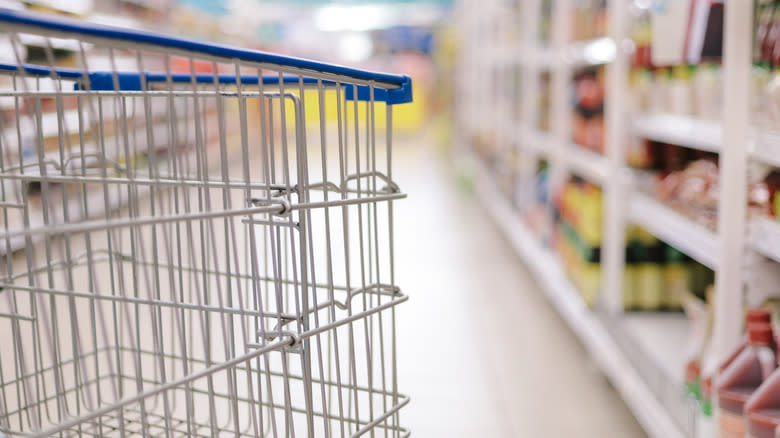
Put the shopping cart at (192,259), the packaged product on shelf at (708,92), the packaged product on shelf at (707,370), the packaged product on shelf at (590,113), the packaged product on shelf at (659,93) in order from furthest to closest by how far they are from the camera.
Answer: the packaged product on shelf at (590,113) → the packaged product on shelf at (659,93) → the packaged product on shelf at (708,92) → the packaged product on shelf at (707,370) → the shopping cart at (192,259)

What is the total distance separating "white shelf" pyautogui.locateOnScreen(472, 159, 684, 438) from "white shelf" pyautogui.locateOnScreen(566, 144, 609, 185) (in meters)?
0.45

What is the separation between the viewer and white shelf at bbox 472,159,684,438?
1.91m

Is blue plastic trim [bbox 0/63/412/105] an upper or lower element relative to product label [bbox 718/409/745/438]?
upper

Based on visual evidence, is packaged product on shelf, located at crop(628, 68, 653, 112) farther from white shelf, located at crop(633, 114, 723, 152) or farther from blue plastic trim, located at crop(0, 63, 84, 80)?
blue plastic trim, located at crop(0, 63, 84, 80)

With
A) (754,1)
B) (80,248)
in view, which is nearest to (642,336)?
(754,1)

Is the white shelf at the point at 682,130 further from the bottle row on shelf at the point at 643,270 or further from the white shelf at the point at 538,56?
the white shelf at the point at 538,56

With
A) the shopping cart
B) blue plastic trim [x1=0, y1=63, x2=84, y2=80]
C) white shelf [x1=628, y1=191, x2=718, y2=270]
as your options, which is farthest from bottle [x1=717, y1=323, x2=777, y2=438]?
blue plastic trim [x1=0, y1=63, x2=84, y2=80]

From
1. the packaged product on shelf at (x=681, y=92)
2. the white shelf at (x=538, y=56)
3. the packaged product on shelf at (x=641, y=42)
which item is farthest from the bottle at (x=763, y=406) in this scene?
the white shelf at (x=538, y=56)

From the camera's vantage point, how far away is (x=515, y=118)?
16.4 ft

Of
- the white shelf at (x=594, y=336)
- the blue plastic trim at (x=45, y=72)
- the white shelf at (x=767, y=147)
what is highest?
the blue plastic trim at (x=45, y=72)

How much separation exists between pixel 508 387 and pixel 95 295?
5.47 feet

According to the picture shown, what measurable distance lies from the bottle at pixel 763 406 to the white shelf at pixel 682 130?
0.60 m

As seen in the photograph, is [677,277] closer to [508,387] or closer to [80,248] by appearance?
[508,387]

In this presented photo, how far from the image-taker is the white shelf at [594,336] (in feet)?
6.26
